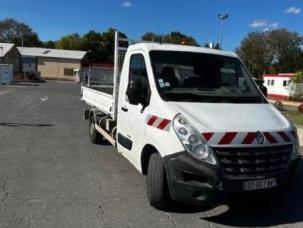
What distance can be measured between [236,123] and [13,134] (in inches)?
315

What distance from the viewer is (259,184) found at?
5.38 metres

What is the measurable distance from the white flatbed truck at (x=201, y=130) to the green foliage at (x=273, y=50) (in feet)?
298

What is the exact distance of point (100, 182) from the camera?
286 inches

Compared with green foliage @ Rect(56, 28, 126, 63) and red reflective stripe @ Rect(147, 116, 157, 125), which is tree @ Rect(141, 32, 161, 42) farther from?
green foliage @ Rect(56, 28, 126, 63)

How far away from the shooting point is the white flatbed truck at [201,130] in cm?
524

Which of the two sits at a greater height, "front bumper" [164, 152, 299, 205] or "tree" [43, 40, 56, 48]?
"tree" [43, 40, 56, 48]

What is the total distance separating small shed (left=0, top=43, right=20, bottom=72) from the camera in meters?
75.1

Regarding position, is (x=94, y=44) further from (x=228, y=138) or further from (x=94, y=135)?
(x=228, y=138)

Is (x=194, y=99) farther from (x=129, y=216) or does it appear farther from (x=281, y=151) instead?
(x=129, y=216)

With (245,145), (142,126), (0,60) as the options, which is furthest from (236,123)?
(0,60)

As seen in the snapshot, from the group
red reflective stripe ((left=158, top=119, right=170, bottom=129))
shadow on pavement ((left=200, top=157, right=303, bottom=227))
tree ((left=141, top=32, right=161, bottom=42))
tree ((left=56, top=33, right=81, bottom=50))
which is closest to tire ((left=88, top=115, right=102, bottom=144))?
tree ((left=141, top=32, right=161, bottom=42))

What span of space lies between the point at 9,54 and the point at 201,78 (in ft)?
251

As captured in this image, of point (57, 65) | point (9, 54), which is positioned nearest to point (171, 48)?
point (9, 54)

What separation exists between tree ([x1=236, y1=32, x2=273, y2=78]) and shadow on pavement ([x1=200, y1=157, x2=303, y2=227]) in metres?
91.4
